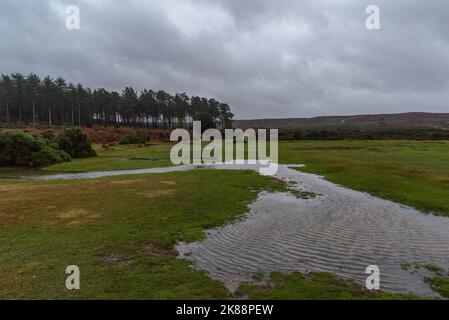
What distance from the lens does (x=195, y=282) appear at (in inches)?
384

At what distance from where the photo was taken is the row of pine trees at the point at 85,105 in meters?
124

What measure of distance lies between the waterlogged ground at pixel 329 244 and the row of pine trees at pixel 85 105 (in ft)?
401

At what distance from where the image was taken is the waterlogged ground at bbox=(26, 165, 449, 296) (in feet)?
35.7

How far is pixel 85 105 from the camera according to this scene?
144 meters

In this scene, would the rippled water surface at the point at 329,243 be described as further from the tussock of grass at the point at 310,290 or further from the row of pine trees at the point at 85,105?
the row of pine trees at the point at 85,105

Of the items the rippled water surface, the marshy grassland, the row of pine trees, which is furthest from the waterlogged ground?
the row of pine trees

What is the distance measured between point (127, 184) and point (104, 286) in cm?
2113

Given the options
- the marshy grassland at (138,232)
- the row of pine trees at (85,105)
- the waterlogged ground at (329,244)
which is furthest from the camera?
the row of pine trees at (85,105)

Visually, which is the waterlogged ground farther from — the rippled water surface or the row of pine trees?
the row of pine trees

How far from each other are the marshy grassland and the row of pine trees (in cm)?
11051

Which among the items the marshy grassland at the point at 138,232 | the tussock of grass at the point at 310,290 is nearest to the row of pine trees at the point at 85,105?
the marshy grassland at the point at 138,232

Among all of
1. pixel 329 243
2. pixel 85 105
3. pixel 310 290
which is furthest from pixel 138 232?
pixel 85 105
